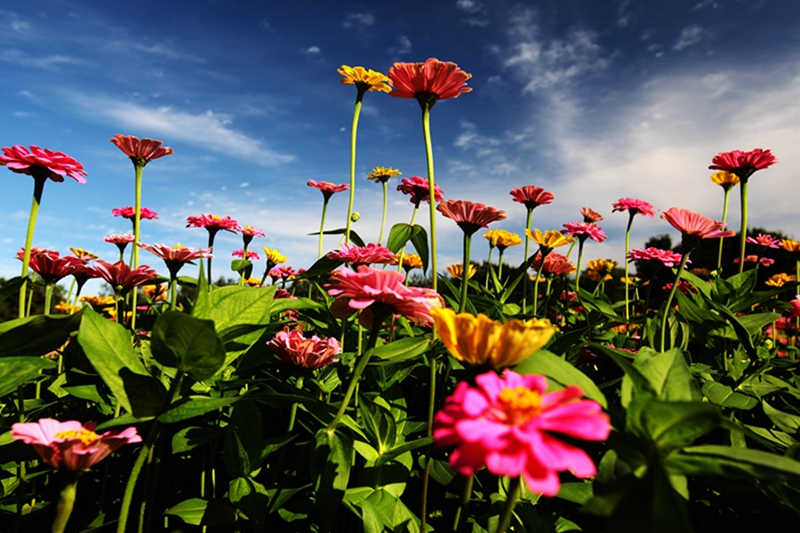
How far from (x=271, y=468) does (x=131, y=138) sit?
1.65m

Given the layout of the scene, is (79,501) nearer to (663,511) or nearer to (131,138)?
(131,138)

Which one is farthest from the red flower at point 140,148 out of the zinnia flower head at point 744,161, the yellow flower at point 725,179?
the yellow flower at point 725,179

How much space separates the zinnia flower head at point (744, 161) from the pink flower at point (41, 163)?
142 inches

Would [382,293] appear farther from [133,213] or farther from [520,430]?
[133,213]

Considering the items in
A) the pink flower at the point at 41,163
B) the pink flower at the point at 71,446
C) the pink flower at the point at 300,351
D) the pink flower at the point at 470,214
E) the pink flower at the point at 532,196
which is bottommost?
the pink flower at the point at 71,446

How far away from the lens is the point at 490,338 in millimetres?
833

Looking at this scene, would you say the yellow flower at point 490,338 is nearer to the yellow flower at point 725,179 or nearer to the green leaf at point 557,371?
the green leaf at point 557,371

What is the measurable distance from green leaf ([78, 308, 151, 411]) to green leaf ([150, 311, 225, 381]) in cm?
12

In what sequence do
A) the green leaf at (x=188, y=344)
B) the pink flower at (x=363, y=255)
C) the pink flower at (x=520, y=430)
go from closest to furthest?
the pink flower at (x=520, y=430), the green leaf at (x=188, y=344), the pink flower at (x=363, y=255)

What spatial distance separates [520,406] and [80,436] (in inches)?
39.6

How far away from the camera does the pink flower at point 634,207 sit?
3.40 meters

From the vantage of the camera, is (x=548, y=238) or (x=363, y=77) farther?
(x=548, y=238)

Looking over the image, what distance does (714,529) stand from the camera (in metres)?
1.41

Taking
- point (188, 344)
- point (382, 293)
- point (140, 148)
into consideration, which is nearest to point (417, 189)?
point (140, 148)
